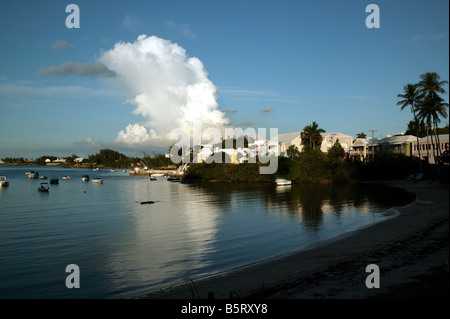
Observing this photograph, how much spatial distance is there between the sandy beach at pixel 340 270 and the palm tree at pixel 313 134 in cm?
8638

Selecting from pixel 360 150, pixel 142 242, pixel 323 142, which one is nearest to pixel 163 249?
pixel 142 242

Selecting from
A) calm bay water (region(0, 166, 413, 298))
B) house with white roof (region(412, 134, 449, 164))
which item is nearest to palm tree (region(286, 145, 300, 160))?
house with white roof (region(412, 134, 449, 164))

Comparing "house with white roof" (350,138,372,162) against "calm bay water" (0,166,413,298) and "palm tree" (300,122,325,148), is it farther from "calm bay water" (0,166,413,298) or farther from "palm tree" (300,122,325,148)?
"calm bay water" (0,166,413,298)

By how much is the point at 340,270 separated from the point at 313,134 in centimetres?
9605

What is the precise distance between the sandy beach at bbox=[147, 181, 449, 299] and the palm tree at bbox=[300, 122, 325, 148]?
86.4 meters

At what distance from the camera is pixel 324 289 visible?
1209 cm

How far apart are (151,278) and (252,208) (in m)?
29.9

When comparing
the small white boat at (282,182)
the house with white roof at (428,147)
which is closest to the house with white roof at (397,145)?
the house with white roof at (428,147)

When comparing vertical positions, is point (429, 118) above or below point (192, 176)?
above

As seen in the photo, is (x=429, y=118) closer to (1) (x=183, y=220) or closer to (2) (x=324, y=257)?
(1) (x=183, y=220)

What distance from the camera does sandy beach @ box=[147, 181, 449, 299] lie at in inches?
465

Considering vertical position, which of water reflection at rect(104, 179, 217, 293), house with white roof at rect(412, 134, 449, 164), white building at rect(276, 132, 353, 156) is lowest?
water reflection at rect(104, 179, 217, 293)
